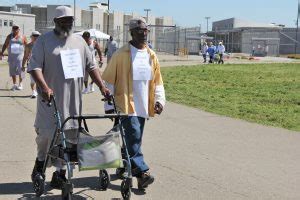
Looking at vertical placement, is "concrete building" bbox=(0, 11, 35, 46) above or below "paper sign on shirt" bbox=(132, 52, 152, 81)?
above

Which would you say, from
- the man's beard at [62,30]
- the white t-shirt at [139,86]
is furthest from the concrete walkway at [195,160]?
the man's beard at [62,30]

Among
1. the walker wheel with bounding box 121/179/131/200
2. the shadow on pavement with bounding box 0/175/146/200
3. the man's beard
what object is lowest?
the shadow on pavement with bounding box 0/175/146/200

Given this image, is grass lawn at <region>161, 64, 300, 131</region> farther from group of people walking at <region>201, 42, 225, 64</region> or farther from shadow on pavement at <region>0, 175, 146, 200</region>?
group of people walking at <region>201, 42, 225, 64</region>

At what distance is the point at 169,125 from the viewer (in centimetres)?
1175

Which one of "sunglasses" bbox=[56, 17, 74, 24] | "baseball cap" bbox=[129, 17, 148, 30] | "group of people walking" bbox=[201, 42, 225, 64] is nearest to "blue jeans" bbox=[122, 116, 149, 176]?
"baseball cap" bbox=[129, 17, 148, 30]

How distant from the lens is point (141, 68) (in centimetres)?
673

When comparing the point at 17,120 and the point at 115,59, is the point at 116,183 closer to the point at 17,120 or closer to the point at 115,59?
the point at 115,59

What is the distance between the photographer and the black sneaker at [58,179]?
6084mm

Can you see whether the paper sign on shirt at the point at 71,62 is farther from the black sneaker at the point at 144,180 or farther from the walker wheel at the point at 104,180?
the black sneaker at the point at 144,180

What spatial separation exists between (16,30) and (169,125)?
6.66 m

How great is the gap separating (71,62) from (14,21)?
61.5 m

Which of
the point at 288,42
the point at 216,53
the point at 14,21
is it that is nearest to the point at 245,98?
the point at 216,53

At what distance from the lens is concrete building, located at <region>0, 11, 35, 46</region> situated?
211 feet

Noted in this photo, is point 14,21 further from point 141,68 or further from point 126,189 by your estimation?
point 126,189
